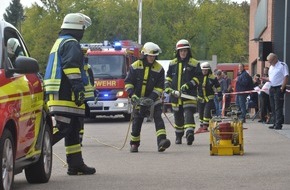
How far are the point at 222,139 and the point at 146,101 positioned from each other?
1573 mm

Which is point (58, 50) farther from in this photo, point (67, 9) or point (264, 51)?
point (67, 9)

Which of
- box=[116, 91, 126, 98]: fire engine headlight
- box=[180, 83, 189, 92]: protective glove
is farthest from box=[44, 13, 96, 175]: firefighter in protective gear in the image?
box=[116, 91, 126, 98]: fire engine headlight

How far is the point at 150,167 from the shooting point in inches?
466

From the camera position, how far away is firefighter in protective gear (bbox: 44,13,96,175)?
1039 centimetres

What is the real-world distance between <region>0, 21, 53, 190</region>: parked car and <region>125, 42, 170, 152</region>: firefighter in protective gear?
4.27 m

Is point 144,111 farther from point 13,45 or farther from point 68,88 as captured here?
point 13,45

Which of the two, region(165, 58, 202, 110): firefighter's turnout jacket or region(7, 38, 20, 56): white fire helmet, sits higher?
region(7, 38, 20, 56): white fire helmet

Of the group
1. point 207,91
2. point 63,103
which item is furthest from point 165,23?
point 63,103

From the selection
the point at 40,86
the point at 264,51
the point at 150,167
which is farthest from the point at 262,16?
the point at 40,86

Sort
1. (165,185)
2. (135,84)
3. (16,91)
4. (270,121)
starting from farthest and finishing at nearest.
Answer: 1. (270,121)
2. (135,84)
3. (165,185)
4. (16,91)

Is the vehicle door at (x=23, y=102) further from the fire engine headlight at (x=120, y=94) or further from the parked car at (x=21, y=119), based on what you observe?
the fire engine headlight at (x=120, y=94)

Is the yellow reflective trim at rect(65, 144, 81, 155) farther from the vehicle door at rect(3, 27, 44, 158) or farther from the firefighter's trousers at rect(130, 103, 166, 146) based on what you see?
the firefighter's trousers at rect(130, 103, 166, 146)

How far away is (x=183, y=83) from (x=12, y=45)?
22.9 ft

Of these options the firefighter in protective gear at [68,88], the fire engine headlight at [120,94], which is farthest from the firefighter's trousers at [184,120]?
the fire engine headlight at [120,94]
